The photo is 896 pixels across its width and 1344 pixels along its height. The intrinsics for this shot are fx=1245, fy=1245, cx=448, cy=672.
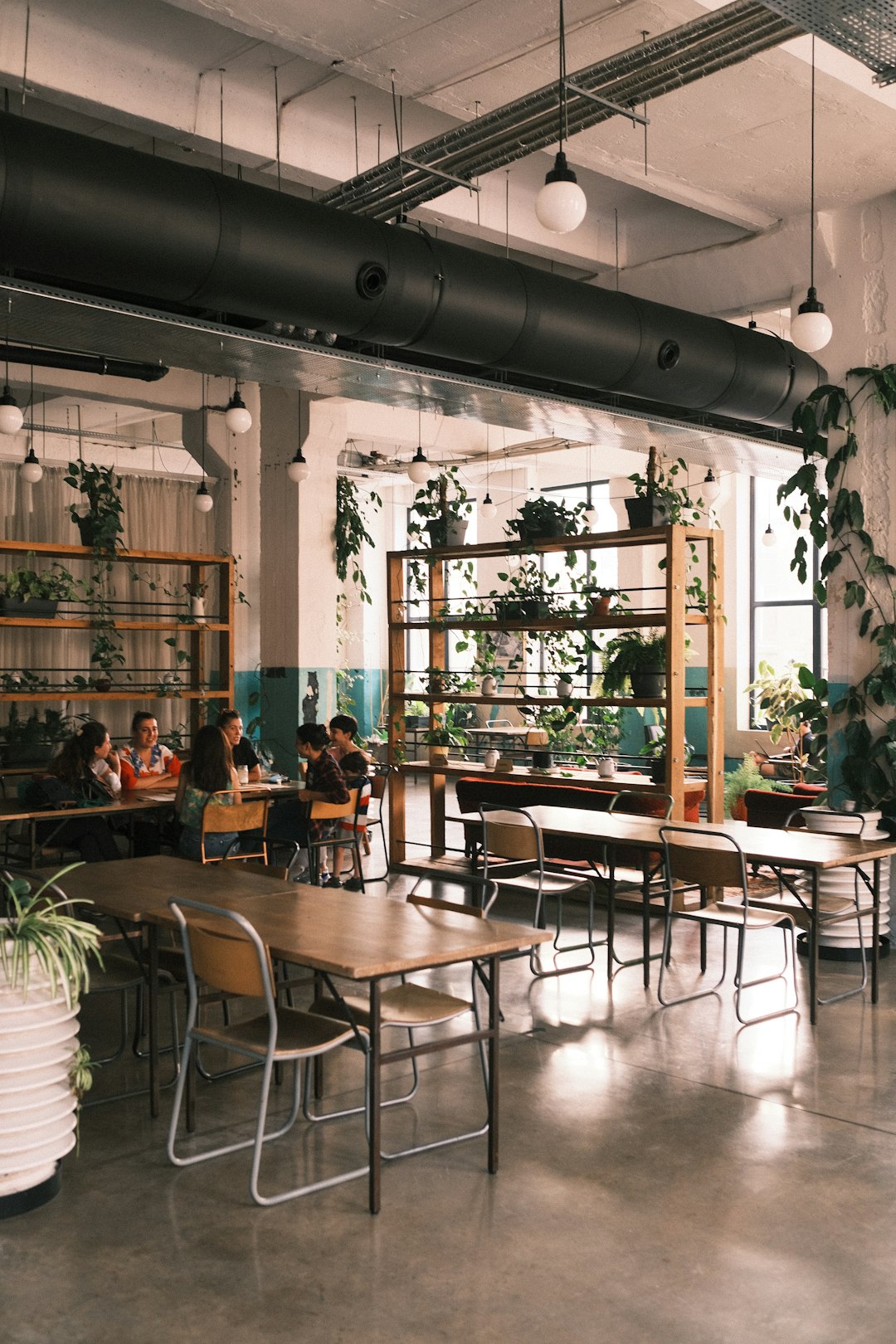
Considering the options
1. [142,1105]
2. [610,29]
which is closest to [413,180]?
[610,29]

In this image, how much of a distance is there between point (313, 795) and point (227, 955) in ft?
13.7

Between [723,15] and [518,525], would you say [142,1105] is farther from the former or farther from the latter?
[518,525]

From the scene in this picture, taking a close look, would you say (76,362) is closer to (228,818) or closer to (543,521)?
→ (543,521)

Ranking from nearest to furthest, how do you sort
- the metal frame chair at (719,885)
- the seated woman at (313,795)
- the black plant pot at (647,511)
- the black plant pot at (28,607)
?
the metal frame chair at (719,885)
the seated woman at (313,795)
the black plant pot at (647,511)
the black plant pot at (28,607)

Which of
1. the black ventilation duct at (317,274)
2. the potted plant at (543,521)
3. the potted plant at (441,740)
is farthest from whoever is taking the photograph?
the potted plant at (441,740)

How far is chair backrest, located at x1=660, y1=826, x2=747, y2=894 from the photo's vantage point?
559cm

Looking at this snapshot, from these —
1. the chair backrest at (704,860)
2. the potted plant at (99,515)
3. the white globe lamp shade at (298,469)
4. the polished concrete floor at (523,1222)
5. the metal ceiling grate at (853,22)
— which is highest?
the metal ceiling grate at (853,22)

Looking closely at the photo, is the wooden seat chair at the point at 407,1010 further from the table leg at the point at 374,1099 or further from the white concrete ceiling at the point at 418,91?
the white concrete ceiling at the point at 418,91

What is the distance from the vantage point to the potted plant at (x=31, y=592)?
9.88 m

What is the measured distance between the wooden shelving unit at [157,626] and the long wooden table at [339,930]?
535cm

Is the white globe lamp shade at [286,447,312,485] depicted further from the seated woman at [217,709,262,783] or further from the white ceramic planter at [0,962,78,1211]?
the white ceramic planter at [0,962,78,1211]

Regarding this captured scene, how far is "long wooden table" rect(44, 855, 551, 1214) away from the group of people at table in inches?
67.7

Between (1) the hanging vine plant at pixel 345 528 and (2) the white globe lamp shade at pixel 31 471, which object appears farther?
(1) the hanging vine plant at pixel 345 528

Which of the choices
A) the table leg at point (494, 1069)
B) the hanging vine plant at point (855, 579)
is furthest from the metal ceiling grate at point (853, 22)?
the table leg at point (494, 1069)
